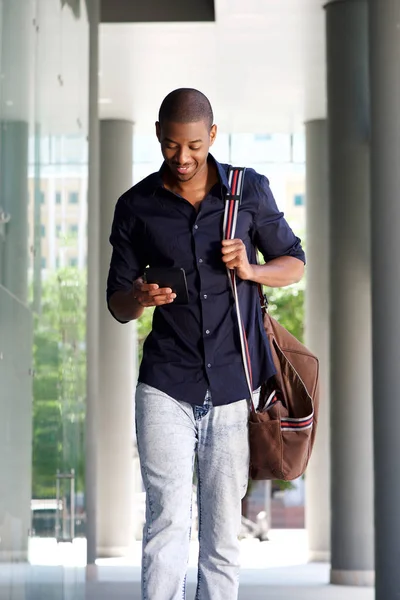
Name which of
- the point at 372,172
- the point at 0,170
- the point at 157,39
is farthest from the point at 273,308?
the point at 0,170

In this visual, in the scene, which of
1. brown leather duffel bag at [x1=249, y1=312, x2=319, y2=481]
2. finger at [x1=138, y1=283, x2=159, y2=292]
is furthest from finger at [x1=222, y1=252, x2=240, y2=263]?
brown leather duffel bag at [x1=249, y1=312, x2=319, y2=481]

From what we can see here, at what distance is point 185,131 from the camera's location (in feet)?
12.0

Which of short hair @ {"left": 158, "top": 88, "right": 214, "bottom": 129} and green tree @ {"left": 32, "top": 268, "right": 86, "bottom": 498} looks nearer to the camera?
short hair @ {"left": 158, "top": 88, "right": 214, "bottom": 129}

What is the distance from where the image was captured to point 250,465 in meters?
3.87

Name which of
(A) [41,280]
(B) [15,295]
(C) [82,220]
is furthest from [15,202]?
(C) [82,220]

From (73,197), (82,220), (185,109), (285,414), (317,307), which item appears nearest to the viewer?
(185,109)

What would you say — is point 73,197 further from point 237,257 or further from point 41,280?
point 237,257

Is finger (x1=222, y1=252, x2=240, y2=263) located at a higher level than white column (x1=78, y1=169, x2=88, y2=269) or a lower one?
lower

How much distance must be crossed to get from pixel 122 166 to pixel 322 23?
504cm

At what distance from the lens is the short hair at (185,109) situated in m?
3.65

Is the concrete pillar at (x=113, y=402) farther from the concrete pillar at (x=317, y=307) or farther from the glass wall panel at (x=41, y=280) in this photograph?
the glass wall panel at (x=41, y=280)

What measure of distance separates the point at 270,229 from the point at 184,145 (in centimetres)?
48

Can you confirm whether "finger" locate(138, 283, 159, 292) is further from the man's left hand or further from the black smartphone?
the man's left hand

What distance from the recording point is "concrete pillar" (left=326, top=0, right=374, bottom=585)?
12258 millimetres
